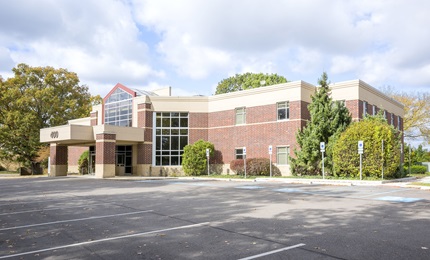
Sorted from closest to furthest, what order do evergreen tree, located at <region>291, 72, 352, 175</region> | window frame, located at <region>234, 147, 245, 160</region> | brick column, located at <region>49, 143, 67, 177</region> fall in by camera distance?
1. evergreen tree, located at <region>291, 72, 352, 175</region>
2. window frame, located at <region>234, 147, 245, 160</region>
3. brick column, located at <region>49, 143, 67, 177</region>

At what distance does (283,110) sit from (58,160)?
2401cm

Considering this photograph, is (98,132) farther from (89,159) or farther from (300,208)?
(300,208)

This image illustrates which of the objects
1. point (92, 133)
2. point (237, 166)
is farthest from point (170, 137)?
point (237, 166)

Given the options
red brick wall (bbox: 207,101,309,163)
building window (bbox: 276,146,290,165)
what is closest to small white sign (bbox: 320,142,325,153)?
red brick wall (bbox: 207,101,309,163)

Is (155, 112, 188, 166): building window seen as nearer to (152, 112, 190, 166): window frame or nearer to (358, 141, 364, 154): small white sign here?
(152, 112, 190, 166): window frame

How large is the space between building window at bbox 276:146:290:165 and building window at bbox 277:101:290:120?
256 centimetres

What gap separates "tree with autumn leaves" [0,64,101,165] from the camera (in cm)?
4606

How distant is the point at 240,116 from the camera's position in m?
34.8

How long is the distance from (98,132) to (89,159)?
8828mm

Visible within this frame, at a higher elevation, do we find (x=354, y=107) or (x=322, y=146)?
(x=354, y=107)

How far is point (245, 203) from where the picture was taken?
13.2 metres

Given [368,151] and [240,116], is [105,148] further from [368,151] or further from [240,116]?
[368,151]

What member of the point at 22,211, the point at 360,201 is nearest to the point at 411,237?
the point at 360,201

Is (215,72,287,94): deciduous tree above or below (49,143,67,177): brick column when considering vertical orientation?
above
